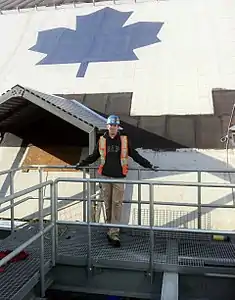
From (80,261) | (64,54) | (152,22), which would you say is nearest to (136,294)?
(80,261)

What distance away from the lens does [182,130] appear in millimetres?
7762

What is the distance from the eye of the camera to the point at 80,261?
4.69 metres

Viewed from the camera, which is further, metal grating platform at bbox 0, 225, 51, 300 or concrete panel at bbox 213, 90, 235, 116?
concrete panel at bbox 213, 90, 235, 116

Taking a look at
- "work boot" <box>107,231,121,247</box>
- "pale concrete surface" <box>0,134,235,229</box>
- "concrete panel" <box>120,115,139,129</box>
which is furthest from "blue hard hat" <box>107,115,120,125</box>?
"concrete panel" <box>120,115,139,129</box>

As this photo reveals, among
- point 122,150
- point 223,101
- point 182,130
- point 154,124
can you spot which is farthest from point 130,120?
point 122,150

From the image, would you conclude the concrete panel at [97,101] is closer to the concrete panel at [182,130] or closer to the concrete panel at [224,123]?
the concrete panel at [182,130]

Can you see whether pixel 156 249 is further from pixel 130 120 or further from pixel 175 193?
pixel 130 120

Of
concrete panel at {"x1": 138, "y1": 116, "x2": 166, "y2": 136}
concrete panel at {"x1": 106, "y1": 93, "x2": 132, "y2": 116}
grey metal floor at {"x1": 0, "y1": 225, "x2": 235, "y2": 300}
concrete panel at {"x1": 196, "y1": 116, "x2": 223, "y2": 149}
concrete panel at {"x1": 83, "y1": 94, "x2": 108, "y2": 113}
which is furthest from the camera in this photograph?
concrete panel at {"x1": 83, "y1": 94, "x2": 108, "y2": 113}

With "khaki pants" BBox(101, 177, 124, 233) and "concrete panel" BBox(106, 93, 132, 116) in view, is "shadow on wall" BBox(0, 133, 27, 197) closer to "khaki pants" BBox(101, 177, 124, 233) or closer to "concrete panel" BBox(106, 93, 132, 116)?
"concrete panel" BBox(106, 93, 132, 116)

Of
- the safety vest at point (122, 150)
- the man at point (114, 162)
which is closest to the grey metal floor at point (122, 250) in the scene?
the man at point (114, 162)

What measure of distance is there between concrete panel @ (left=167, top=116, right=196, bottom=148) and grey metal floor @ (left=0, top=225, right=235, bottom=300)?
7.55 feet

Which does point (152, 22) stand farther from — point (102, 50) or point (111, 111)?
point (111, 111)

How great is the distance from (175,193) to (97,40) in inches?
192

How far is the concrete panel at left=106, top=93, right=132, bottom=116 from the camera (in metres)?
8.28
